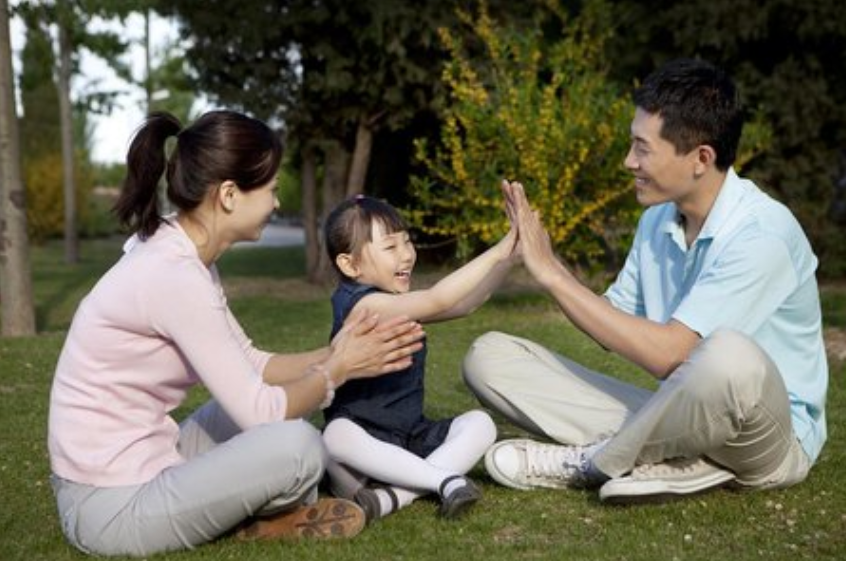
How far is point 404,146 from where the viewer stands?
17781mm

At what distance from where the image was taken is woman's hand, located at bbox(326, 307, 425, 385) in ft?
12.4

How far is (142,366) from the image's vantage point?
3.60 meters

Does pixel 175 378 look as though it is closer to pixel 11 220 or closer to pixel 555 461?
pixel 555 461

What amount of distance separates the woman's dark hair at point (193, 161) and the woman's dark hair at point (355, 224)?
2.62 ft

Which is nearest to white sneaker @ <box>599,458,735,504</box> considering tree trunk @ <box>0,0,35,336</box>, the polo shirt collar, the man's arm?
the man's arm

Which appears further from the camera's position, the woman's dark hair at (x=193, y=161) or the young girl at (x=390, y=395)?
the young girl at (x=390, y=395)

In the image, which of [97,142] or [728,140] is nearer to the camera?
[728,140]

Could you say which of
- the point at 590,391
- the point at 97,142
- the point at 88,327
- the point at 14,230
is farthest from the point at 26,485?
the point at 97,142

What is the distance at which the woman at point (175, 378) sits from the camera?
3521 mm

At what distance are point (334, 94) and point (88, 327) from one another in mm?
11955

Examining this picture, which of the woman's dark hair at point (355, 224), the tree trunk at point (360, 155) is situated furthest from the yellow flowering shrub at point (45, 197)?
the woman's dark hair at point (355, 224)

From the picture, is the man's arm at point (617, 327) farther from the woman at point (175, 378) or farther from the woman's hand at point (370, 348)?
the woman at point (175, 378)

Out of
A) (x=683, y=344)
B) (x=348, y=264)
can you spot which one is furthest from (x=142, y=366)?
(x=683, y=344)

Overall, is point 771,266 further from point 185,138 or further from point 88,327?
point 88,327
